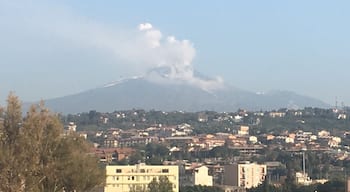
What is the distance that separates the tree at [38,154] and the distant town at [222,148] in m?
0.75

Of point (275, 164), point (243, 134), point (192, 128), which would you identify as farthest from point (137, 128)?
point (275, 164)

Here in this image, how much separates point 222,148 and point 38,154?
106557mm

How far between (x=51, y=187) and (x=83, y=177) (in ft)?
2.65

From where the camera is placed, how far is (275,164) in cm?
9781

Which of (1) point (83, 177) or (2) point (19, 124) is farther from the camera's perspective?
(1) point (83, 177)

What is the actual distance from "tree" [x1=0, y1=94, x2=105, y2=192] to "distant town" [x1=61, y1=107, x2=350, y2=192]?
0.75 m

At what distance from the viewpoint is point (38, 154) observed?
35.5 ft

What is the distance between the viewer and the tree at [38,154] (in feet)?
34.7

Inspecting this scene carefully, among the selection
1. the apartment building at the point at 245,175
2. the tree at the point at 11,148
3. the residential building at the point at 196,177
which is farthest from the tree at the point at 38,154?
the apartment building at the point at 245,175

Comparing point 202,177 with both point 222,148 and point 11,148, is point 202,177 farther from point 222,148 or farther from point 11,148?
point 11,148

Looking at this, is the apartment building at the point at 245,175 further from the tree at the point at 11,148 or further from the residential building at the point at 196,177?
the tree at the point at 11,148

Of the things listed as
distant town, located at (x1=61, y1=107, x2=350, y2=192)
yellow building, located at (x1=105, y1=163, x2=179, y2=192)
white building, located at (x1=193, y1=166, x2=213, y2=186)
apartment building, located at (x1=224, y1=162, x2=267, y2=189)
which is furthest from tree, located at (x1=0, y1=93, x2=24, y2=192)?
apartment building, located at (x1=224, y1=162, x2=267, y2=189)

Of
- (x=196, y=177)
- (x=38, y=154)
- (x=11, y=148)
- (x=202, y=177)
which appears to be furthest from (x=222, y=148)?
(x=11, y=148)

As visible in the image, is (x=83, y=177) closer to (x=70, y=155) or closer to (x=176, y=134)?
(x=70, y=155)
